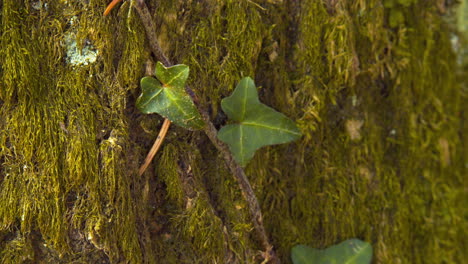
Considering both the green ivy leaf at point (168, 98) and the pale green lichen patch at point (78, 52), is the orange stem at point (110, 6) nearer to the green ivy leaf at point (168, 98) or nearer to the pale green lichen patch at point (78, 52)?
the pale green lichen patch at point (78, 52)

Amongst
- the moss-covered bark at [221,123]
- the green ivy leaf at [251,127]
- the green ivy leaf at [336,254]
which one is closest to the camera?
the moss-covered bark at [221,123]

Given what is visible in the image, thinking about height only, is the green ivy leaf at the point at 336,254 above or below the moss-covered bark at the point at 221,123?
below

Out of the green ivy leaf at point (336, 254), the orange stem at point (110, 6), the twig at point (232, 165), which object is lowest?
the green ivy leaf at point (336, 254)

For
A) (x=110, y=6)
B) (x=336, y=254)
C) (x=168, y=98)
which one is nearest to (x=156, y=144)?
(x=168, y=98)

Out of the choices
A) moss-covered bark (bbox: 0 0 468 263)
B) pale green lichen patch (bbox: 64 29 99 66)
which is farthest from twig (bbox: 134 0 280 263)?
pale green lichen patch (bbox: 64 29 99 66)

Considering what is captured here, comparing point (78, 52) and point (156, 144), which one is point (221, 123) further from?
point (78, 52)

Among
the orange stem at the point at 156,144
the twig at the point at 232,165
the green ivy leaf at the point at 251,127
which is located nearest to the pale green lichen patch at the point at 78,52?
the twig at the point at 232,165
